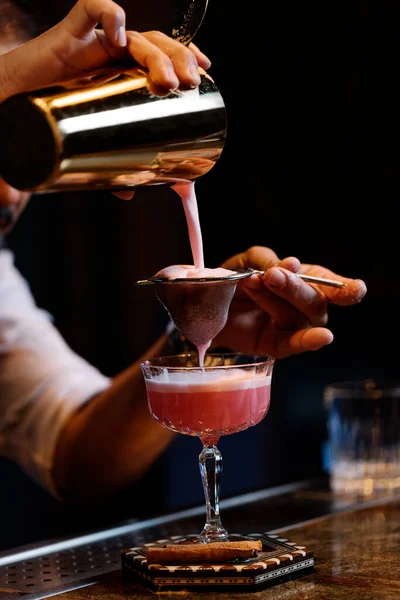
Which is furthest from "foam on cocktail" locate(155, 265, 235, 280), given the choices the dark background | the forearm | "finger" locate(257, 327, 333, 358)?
the dark background

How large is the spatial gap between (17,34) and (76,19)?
1.28ft

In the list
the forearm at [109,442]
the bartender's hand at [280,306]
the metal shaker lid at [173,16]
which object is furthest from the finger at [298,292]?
the forearm at [109,442]

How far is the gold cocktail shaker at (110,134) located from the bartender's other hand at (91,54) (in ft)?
0.13

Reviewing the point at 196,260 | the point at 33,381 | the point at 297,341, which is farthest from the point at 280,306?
the point at 33,381

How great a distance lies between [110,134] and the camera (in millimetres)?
1482

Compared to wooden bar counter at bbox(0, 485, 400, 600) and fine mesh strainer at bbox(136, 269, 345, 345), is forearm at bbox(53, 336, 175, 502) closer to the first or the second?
wooden bar counter at bbox(0, 485, 400, 600)

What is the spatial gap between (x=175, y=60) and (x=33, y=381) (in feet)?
4.46

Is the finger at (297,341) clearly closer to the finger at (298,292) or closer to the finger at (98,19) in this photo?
the finger at (298,292)

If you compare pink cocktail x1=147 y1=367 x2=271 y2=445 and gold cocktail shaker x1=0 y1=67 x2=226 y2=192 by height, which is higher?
gold cocktail shaker x1=0 y1=67 x2=226 y2=192

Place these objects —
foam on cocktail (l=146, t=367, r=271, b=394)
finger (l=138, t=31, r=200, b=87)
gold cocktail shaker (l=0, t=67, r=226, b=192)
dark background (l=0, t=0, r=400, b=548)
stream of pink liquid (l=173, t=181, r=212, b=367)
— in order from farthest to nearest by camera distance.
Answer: dark background (l=0, t=0, r=400, b=548) → stream of pink liquid (l=173, t=181, r=212, b=367) → foam on cocktail (l=146, t=367, r=271, b=394) → finger (l=138, t=31, r=200, b=87) → gold cocktail shaker (l=0, t=67, r=226, b=192)

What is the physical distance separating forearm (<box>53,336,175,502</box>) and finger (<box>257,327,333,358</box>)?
0.45 metres

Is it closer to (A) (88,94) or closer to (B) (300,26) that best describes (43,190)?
(A) (88,94)

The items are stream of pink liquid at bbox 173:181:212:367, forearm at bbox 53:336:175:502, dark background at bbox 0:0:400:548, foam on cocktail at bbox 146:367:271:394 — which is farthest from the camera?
dark background at bbox 0:0:400:548

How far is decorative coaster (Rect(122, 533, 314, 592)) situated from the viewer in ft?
4.74
